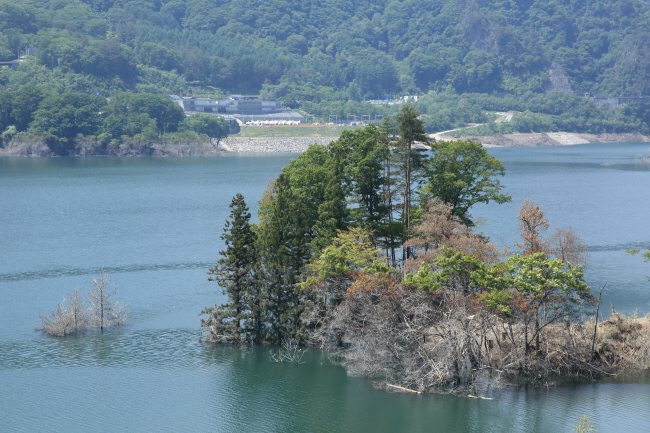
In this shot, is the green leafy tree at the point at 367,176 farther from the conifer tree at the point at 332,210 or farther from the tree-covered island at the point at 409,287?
the conifer tree at the point at 332,210

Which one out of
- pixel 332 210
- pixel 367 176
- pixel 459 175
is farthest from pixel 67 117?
pixel 332 210

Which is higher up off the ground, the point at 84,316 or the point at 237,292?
the point at 237,292

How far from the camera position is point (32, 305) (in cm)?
5266

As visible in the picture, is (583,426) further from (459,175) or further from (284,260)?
(459,175)

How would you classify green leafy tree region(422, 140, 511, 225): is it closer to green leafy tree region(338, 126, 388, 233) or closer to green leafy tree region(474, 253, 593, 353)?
green leafy tree region(338, 126, 388, 233)

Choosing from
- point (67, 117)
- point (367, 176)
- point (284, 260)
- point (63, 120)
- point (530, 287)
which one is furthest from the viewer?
point (67, 117)

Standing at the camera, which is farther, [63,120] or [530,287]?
[63,120]

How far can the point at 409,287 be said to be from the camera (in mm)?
39250

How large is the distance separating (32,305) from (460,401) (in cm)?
3397

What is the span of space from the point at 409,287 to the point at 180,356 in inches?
596

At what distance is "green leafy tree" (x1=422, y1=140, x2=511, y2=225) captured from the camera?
1978 inches

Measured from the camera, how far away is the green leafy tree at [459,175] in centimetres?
5025

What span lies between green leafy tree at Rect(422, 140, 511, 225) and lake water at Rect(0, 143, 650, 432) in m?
12.4

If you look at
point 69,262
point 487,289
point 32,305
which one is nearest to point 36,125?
point 69,262
